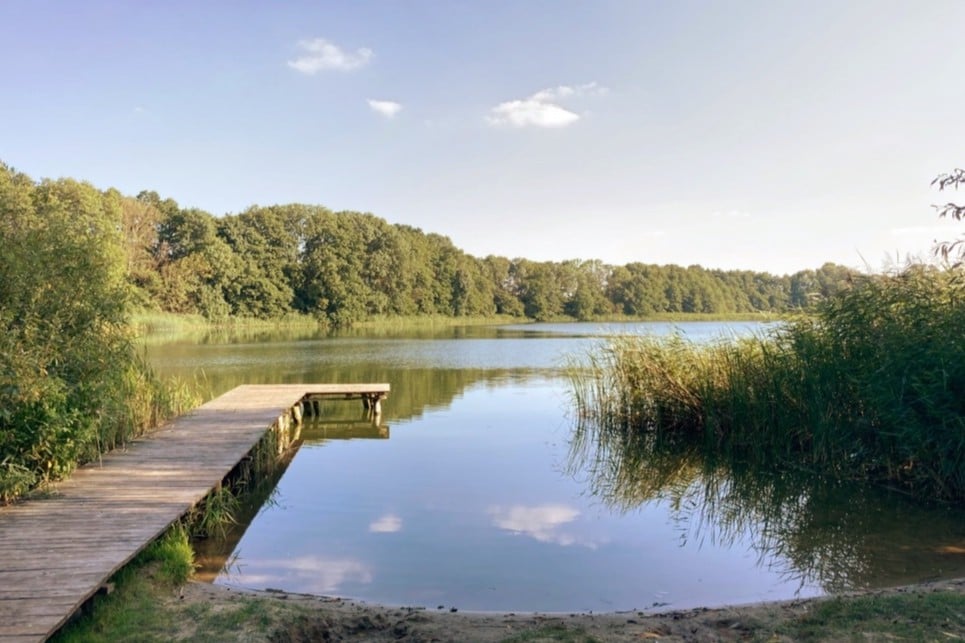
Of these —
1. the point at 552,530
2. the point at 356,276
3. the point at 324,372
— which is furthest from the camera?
the point at 356,276

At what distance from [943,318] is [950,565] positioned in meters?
2.94

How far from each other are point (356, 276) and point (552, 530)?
176 ft

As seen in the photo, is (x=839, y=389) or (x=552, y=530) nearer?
(x=552, y=530)

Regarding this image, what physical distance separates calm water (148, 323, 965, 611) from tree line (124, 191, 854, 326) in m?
25.9

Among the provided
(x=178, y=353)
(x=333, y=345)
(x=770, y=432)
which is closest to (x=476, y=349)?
(x=333, y=345)

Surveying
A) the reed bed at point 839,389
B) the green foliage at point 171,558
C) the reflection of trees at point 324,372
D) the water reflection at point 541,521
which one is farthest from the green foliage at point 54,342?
the reed bed at point 839,389

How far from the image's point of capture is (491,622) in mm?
4328

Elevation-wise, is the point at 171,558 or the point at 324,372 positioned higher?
the point at 324,372

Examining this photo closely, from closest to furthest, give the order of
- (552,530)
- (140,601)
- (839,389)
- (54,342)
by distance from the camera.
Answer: (140,601), (54,342), (552,530), (839,389)

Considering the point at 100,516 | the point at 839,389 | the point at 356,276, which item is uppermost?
the point at 356,276

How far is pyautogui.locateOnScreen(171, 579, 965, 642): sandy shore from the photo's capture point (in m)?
3.98

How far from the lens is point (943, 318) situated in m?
7.24

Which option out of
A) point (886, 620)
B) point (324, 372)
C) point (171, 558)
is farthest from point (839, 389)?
point (324, 372)

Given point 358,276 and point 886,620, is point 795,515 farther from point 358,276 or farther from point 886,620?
point 358,276
